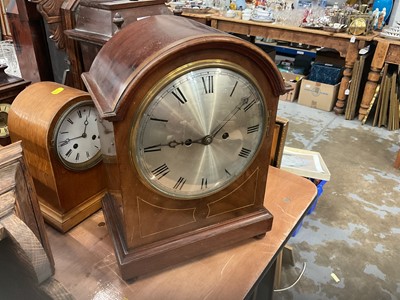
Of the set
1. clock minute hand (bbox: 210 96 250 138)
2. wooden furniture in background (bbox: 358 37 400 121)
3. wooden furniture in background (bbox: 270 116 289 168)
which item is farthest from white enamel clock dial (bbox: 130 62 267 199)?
wooden furniture in background (bbox: 358 37 400 121)

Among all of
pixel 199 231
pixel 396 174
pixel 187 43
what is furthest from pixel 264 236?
pixel 396 174

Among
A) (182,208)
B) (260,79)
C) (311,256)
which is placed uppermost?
(260,79)

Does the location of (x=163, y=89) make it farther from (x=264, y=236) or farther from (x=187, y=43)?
(x=264, y=236)

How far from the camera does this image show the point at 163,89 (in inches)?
23.1

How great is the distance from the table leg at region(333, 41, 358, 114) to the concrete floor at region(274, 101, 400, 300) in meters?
0.40

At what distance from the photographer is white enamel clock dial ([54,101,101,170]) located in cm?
73

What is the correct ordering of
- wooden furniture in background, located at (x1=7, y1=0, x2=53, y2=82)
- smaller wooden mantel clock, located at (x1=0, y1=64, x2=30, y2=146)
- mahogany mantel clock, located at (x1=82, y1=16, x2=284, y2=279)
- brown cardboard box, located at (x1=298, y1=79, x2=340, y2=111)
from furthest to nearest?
brown cardboard box, located at (x1=298, y1=79, x2=340, y2=111), wooden furniture in background, located at (x1=7, y1=0, x2=53, y2=82), smaller wooden mantel clock, located at (x1=0, y1=64, x2=30, y2=146), mahogany mantel clock, located at (x1=82, y1=16, x2=284, y2=279)

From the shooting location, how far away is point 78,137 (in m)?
0.75

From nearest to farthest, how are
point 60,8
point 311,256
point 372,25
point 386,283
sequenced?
point 60,8 < point 386,283 < point 311,256 < point 372,25

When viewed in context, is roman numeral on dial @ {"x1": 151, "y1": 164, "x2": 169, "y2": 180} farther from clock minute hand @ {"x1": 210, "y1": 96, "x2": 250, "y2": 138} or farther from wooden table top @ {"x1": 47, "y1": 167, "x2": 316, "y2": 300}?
wooden table top @ {"x1": 47, "y1": 167, "x2": 316, "y2": 300}

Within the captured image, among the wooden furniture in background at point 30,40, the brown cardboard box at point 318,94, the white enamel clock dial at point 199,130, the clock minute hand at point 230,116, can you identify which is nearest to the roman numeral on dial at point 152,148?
the white enamel clock dial at point 199,130

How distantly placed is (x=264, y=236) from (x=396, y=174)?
Result: 1797 millimetres

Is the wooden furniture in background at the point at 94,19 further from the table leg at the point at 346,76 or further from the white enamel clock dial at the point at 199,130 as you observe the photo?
the table leg at the point at 346,76

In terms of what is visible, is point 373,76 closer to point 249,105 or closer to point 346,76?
point 346,76
